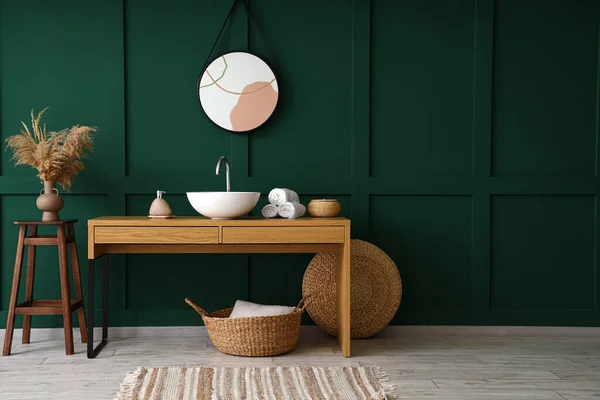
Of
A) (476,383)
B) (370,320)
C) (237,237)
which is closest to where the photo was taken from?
(476,383)

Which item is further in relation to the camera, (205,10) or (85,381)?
(205,10)

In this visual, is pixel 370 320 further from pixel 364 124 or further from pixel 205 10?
pixel 205 10

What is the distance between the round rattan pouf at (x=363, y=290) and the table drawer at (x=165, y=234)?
740mm

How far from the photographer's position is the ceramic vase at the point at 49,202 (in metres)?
3.35

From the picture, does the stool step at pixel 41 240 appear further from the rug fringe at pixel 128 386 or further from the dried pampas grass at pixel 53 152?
the rug fringe at pixel 128 386

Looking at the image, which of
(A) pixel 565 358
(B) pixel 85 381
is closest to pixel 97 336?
(B) pixel 85 381

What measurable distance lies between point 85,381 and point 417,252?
2.06 metres

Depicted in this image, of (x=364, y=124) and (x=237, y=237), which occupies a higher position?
(x=364, y=124)

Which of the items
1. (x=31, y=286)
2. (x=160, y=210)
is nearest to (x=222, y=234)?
(x=160, y=210)

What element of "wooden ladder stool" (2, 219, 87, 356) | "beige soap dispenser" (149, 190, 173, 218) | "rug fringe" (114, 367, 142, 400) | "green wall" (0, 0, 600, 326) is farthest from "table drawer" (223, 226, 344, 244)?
"wooden ladder stool" (2, 219, 87, 356)

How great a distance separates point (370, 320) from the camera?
3586 mm

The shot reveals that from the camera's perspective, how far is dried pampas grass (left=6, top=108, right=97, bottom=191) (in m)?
3.35

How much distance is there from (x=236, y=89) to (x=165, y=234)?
1.04 metres

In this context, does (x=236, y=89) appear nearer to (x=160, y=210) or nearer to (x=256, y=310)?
(x=160, y=210)
